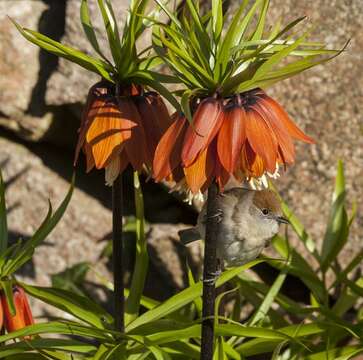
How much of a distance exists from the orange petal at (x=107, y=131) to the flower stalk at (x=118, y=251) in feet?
0.52

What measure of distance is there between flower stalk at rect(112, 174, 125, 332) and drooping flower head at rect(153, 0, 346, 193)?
0.36 m

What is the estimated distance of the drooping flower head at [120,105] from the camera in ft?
6.87

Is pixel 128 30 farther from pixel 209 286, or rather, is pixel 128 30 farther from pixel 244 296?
pixel 244 296

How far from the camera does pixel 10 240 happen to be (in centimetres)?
372

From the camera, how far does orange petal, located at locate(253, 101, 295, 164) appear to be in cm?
190

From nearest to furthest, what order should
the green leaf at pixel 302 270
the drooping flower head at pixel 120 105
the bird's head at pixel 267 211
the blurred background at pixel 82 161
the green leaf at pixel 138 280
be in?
the drooping flower head at pixel 120 105
the green leaf at pixel 138 280
the bird's head at pixel 267 211
the green leaf at pixel 302 270
the blurred background at pixel 82 161

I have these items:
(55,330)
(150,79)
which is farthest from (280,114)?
(55,330)

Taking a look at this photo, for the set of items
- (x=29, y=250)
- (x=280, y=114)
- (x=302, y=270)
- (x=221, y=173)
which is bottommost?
(x=302, y=270)

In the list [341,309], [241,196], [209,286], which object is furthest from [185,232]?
[209,286]

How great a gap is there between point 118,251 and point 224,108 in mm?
679

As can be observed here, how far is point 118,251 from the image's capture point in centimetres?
244

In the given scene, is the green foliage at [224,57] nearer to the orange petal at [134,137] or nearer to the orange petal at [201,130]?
the orange petal at [201,130]

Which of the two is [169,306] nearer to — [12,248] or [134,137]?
[12,248]

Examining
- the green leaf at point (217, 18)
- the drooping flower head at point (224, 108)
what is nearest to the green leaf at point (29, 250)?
the drooping flower head at point (224, 108)
